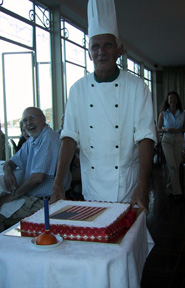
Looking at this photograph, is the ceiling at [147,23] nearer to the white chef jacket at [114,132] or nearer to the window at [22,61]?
the window at [22,61]

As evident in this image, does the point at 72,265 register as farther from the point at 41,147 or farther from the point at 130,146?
the point at 41,147

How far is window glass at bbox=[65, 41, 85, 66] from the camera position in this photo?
26.0ft

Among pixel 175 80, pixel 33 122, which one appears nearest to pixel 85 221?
pixel 33 122

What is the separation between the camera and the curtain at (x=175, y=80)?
51.9 feet

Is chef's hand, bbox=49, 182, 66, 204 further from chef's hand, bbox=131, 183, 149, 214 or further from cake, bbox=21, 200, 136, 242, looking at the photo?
chef's hand, bbox=131, 183, 149, 214

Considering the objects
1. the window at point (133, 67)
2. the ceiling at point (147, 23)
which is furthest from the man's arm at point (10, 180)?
the window at point (133, 67)

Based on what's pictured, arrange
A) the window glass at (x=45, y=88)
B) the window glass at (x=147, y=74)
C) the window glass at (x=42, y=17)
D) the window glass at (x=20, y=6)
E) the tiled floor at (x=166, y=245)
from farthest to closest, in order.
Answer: the window glass at (x=147, y=74)
the window glass at (x=45, y=88)
the window glass at (x=42, y=17)
the window glass at (x=20, y=6)
the tiled floor at (x=166, y=245)

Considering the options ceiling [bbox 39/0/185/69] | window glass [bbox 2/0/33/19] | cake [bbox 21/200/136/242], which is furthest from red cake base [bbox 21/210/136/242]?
ceiling [bbox 39/0/185/69]

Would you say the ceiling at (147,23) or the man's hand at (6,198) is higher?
the ceiling at (147,23)

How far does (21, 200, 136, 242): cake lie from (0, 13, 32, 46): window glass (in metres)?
5.07

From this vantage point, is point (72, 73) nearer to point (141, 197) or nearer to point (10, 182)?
point (10, 182)

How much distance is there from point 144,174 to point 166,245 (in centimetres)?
204

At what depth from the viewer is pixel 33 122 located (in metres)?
2.81

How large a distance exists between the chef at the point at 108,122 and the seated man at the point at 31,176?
3.18ft
